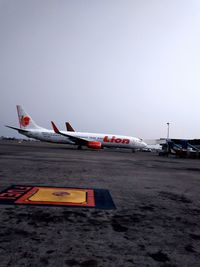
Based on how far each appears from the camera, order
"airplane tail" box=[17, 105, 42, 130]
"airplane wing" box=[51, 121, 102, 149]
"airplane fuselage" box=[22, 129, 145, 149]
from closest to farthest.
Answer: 1. "airplane wing" box=[51, 121, 102, 149]
2. "airplane fuselage" box=[22, 129, 145, 149]
3. "airplane tail" box=[17, 105, 42, 130]

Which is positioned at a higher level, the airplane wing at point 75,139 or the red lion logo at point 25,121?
the red lion logo at point 25,121

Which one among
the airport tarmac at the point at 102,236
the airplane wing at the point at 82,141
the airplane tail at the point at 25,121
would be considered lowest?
the airport tarmac at the point at 102,236

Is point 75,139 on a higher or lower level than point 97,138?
lower

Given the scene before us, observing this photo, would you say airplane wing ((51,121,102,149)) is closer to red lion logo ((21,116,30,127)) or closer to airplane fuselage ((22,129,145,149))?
airplane fuselage ((22,129,145,149))

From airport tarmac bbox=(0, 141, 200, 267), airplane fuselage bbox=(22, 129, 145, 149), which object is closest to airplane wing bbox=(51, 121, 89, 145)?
airplane fuselage bbox=(22, 129, 145, 149)

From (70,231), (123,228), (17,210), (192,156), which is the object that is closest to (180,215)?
(123,228)

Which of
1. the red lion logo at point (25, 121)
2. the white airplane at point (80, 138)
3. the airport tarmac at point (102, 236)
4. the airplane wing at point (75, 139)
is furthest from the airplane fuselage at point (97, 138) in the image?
the airport tarmac at point (102, 236)

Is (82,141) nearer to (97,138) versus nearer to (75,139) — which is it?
(75,139)

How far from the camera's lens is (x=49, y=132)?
42.5 metres

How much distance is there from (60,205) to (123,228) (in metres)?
1.97

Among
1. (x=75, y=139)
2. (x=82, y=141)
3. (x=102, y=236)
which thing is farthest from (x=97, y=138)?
(x=102, y=236)

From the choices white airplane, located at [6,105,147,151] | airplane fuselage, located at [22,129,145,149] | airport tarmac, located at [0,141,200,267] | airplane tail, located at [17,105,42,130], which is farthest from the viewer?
airplane tail, located at [17,105,42,130]

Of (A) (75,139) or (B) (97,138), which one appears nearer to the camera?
(A) (75,139)

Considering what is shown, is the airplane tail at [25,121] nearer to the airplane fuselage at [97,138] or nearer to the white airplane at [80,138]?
the white airplane at [80,138]
